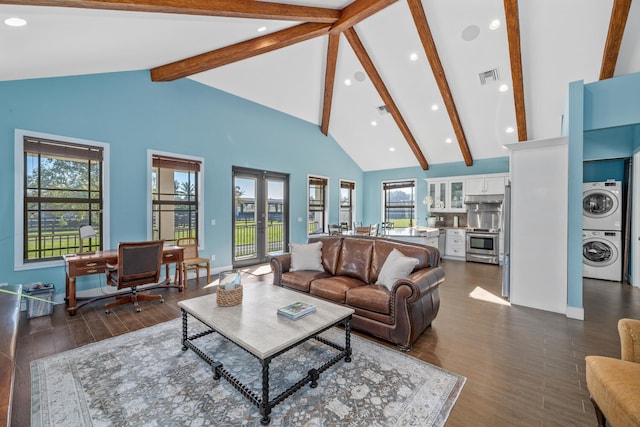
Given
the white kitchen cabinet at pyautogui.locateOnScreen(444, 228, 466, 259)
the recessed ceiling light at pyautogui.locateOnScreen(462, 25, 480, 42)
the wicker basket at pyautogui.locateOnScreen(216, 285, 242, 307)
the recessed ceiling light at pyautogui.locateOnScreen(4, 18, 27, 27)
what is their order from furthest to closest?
the white kitchen cabinet at pyautogui.locateOnScreen(444, 228, 466, 259) → the recessed ceiling light at pyautogui.locateOnScreen(462, 25, 480, 42) → the wicker basket at pyautogui.locateOnScreen(216, 285, 242, 307) → the recessed ceiling light at pyautogui.locateOnScreen(4, 18, 27, 27)

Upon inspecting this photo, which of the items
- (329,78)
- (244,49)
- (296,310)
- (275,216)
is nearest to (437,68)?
(329,78)

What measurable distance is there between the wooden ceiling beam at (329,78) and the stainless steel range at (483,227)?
434 centimetres

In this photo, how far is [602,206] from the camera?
502cm

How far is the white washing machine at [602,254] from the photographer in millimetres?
4938

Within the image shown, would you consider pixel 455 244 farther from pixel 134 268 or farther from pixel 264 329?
pixel 134 268

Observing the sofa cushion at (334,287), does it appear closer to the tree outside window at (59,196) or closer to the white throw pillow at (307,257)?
the white throw pillow at (307,257)

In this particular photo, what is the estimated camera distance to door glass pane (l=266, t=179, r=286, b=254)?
6.82 metres

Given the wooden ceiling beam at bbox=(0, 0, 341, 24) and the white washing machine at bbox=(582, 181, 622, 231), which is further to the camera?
the white washing machine at bbox=(582, 181, 622, 231)

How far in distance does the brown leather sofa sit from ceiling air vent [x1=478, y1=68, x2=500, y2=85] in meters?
3.96

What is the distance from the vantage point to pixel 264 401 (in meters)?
1.73

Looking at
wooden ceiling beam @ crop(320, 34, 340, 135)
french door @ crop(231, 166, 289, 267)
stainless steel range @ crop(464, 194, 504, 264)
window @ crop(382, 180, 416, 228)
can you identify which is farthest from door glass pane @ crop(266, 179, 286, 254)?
stainless steel range @ crop(464, 194, 504, 264)

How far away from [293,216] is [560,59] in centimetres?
605

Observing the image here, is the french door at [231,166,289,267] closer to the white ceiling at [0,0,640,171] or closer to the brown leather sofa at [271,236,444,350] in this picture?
the white ceiling at [0,0,640,171]

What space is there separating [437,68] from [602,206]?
3978mm
